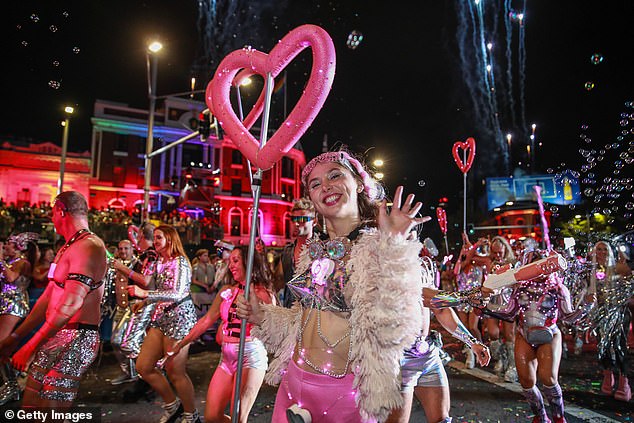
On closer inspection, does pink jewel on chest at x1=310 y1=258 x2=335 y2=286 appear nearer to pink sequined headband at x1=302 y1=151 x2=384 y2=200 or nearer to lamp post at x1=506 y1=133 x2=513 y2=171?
pink sequined headband at x1=302 y1=151 x2=384 y2=200

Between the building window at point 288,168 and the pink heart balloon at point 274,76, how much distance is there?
39719 millimetres

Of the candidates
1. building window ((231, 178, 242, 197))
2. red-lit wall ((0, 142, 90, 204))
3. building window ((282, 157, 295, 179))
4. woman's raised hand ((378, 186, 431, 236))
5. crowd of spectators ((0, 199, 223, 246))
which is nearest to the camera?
woman's raised hand ((378, 186, 431, 236))

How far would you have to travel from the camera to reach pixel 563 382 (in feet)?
20.9

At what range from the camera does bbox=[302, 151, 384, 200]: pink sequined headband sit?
2494 millimetres

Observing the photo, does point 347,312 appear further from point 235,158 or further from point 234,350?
point 235,158

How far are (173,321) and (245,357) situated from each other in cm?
139

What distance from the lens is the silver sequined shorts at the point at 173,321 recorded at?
15.5ft

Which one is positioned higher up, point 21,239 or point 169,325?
point 21,239

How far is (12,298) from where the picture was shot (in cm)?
561

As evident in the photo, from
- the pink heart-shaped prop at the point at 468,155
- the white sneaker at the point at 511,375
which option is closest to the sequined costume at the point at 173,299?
the white sneaker at the point at 511,375

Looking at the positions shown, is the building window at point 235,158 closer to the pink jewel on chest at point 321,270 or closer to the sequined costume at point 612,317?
the sequined costume at point 612,317

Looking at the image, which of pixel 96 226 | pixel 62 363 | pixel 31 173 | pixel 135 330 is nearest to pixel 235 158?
pixel 31 173

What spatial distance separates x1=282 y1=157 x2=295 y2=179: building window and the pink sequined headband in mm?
40191

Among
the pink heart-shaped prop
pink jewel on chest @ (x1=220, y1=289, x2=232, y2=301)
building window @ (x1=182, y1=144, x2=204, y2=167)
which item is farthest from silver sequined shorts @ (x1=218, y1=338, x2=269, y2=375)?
building window @ (x1=182, y1=144, x2=204, y2=167)
